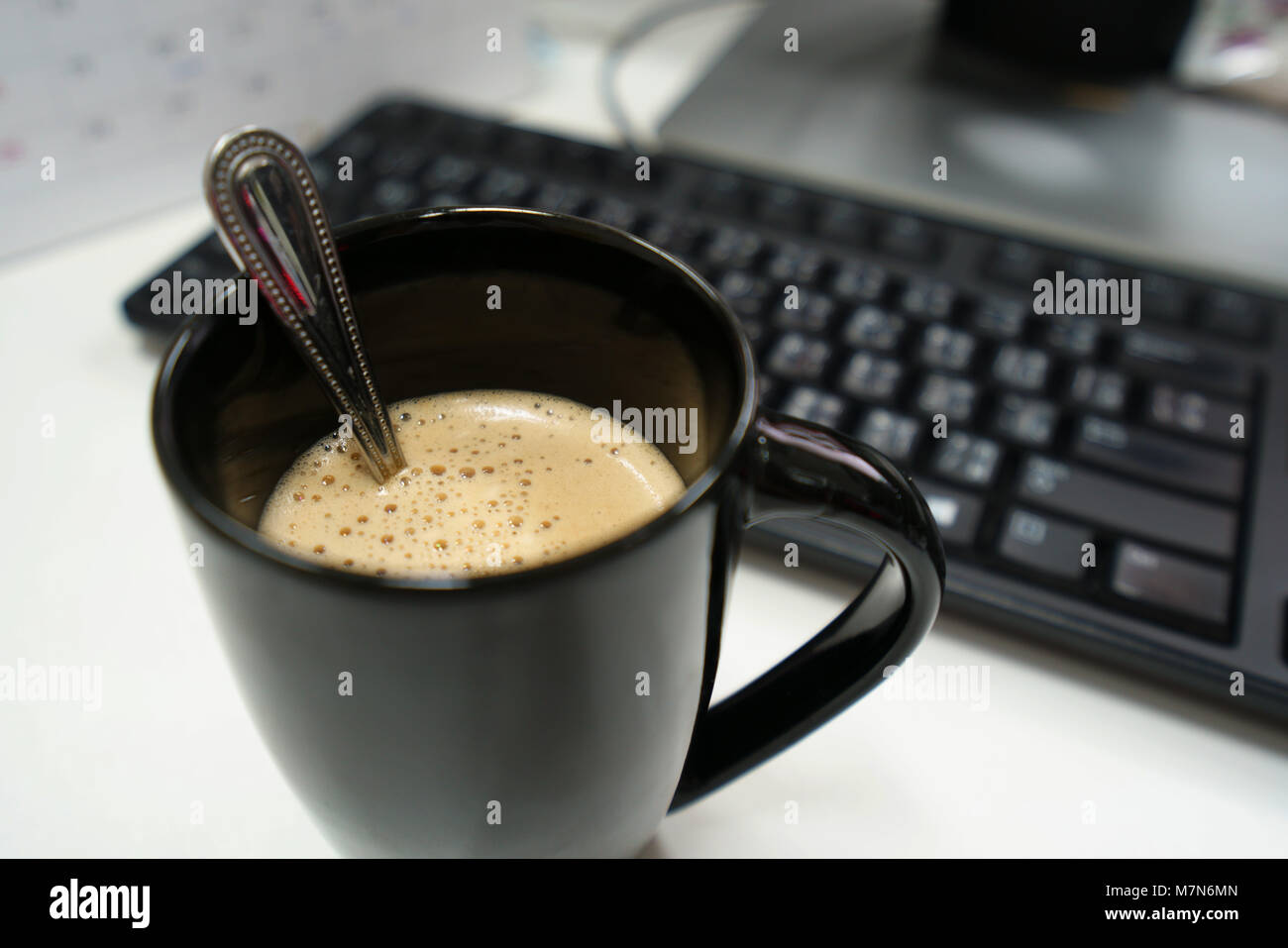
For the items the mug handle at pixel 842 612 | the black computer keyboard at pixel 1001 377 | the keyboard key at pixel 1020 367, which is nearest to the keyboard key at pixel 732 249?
the black computer keyboard at pixel 1001 377

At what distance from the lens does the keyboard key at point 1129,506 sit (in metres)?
0.33

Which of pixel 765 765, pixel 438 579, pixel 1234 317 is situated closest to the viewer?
pixel 438 579

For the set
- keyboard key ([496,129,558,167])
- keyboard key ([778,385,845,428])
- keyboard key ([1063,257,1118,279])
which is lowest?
keyboard key ([778,385,845,428])

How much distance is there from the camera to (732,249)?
431 mm

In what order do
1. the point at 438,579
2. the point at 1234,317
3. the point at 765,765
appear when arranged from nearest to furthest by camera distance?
the point at 438,579 < the point at 765,765 < the point at 1234,317

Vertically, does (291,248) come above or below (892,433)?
above

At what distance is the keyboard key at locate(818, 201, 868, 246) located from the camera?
1.44 feet

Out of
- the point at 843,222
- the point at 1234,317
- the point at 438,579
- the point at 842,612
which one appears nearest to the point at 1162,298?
the point at 1234,317

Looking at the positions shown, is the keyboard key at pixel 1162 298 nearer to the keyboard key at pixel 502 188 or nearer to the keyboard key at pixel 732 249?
the keyboard key at pixel 732 249

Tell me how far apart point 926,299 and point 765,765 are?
20cm

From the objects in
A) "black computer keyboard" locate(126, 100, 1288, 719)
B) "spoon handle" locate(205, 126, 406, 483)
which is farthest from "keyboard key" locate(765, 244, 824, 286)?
"spoon handle" locate(205, 126, 406, 483)

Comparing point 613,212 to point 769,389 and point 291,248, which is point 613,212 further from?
point 291,248

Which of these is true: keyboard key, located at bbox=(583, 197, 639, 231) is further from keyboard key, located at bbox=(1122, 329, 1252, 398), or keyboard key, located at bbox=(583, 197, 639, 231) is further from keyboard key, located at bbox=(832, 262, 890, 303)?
keyboard key, located at bbox=(1122, 329, 1252, 398)

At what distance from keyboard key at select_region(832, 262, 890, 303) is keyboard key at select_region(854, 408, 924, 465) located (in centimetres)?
6
